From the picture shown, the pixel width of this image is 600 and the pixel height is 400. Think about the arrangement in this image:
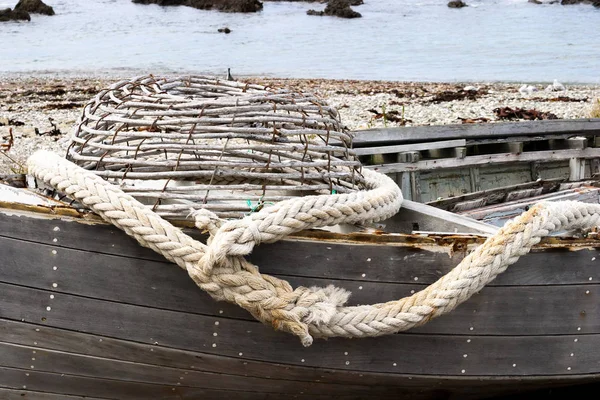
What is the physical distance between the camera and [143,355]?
289 cm

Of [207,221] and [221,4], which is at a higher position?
[207,221]

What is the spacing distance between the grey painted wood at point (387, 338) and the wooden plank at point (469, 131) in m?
2.25

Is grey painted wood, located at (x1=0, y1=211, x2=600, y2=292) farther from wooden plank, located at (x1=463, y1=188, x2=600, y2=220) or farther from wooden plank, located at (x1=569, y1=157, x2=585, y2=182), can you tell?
wooden plank, located at (x1=569, y1=157, x2=585, y2=182)

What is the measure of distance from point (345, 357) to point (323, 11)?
43.2 m

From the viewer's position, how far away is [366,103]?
13617 millimetres

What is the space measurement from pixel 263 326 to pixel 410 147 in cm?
269

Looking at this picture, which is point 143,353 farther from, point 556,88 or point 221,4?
point 221,4

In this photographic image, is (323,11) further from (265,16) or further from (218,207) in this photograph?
(218,207)

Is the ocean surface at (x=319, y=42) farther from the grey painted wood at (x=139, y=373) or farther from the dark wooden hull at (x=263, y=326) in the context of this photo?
the grey painted wood at (x=139, y=373)

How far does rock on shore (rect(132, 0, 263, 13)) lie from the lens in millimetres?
44562

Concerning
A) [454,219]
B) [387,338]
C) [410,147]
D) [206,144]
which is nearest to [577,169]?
[410,147]

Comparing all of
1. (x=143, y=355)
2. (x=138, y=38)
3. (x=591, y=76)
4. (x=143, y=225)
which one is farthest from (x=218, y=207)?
(x=138, y=38)

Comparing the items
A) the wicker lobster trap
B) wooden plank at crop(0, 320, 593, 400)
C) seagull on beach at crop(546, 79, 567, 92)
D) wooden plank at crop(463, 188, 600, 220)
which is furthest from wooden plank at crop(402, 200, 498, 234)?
seagull on beach at crop(546, 79, 567, 92)

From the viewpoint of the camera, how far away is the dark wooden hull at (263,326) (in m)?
2.75
